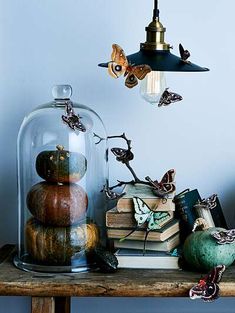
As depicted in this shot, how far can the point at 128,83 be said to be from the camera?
1.28m

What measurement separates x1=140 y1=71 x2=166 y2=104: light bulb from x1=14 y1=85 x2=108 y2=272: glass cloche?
0.38ft

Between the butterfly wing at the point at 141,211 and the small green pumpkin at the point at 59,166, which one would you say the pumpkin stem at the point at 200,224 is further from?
the small green pumpkin at the point at 59,166

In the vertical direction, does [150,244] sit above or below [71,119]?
below

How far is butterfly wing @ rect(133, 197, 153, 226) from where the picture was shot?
4.14ft

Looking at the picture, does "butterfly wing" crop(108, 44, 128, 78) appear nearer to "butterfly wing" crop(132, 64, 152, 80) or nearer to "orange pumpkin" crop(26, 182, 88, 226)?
"butterfly wing" crop(132, 64, 152, 80)

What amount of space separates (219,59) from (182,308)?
53 cm

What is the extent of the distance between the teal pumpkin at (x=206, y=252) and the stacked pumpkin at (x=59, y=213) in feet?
0.60

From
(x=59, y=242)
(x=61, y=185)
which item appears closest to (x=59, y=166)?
(x=61, y=185)

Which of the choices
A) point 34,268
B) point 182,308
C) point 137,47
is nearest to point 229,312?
point 182,308

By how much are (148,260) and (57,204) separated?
19cm

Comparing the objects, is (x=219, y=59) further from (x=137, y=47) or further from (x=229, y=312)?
(x=229, y=312)

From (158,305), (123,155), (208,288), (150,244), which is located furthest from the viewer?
(158,305)

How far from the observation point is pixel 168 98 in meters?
1.37

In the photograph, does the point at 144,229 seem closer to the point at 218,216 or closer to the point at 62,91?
the point at 218,216
